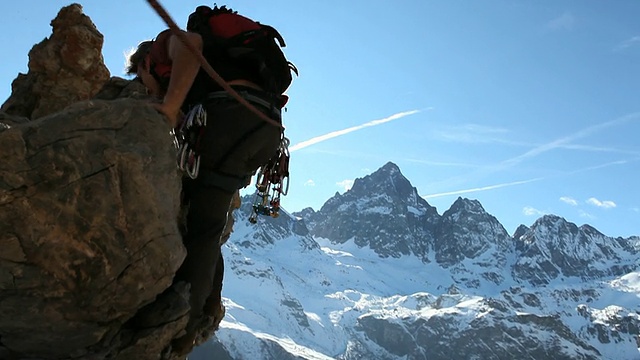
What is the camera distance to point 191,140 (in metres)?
6.63

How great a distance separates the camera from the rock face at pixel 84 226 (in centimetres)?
605

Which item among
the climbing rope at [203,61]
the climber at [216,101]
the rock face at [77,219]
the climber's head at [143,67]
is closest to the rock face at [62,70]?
the climber's head at [143,67]

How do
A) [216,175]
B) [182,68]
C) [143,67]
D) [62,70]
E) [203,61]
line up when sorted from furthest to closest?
[62,70], [143,67], [216,175], [182,68], [203,61]

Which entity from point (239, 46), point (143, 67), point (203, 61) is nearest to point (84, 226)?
point (203, 61)

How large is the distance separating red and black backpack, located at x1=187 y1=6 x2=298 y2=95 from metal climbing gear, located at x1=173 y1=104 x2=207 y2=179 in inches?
22.6

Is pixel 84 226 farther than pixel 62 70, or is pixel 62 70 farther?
pixel 62 70

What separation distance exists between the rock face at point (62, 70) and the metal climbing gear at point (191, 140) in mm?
6004

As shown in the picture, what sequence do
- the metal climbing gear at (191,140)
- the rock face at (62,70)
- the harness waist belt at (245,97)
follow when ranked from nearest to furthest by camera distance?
the metal climbing gear at (191,140) → the harness waist belt at (245,97) → the rock face at (62,70)

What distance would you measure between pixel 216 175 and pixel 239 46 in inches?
62.8

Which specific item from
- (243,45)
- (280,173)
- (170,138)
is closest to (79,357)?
(170,138)

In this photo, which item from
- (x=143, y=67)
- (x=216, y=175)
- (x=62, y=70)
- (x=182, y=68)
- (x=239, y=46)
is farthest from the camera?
(x=62, y=70)

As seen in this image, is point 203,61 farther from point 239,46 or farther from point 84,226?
point 84,226

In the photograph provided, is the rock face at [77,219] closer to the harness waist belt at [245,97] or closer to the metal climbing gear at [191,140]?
the metal climbing gear at [191,140]

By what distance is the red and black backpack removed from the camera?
6.55 metres
